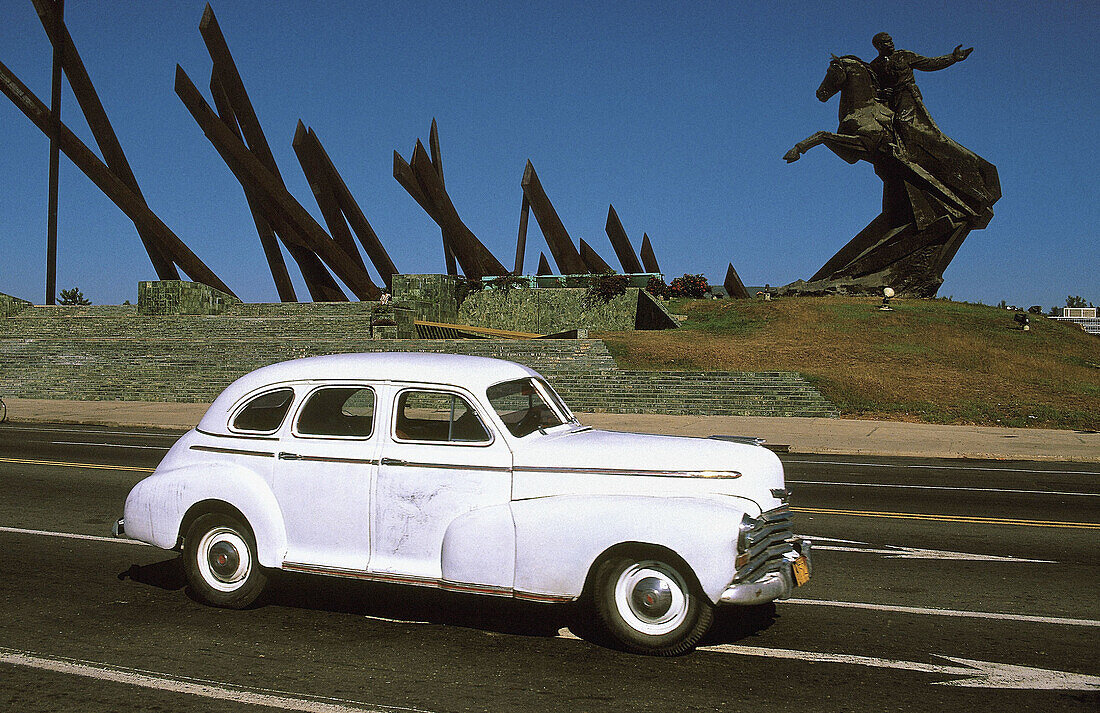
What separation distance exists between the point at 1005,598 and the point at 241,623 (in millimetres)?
5225

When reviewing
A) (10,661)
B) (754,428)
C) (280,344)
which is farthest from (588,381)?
(10,661)

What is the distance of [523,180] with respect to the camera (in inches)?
1841

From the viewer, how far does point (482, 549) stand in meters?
4.94

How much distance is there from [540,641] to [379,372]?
1.99m

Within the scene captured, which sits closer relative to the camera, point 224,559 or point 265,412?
point 224,559

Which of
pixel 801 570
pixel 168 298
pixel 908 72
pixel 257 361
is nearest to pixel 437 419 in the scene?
pixel 801 570

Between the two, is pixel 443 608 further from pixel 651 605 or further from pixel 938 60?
pixel 938 60

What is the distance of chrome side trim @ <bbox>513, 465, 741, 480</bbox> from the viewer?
4.86 m

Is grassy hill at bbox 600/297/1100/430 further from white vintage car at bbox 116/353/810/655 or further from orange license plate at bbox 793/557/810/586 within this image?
white vintage car at bbox 116/353/810/655

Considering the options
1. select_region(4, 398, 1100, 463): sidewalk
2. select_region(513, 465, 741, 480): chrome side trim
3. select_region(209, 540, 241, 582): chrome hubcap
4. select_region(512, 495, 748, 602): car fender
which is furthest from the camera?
select_region(4, 398, 1100, 463): sidewalk

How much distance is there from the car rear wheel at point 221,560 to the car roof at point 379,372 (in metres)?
0.67

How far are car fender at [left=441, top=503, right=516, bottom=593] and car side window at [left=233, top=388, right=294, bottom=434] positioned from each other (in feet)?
4.98

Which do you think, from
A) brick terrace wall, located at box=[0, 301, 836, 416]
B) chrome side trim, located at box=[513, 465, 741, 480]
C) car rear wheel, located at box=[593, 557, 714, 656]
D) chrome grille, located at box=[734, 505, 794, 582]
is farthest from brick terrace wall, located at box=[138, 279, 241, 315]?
chrome grille, located at box=[734, 505, 794, 582]

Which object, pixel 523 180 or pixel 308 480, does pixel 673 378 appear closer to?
pixel 308 480
